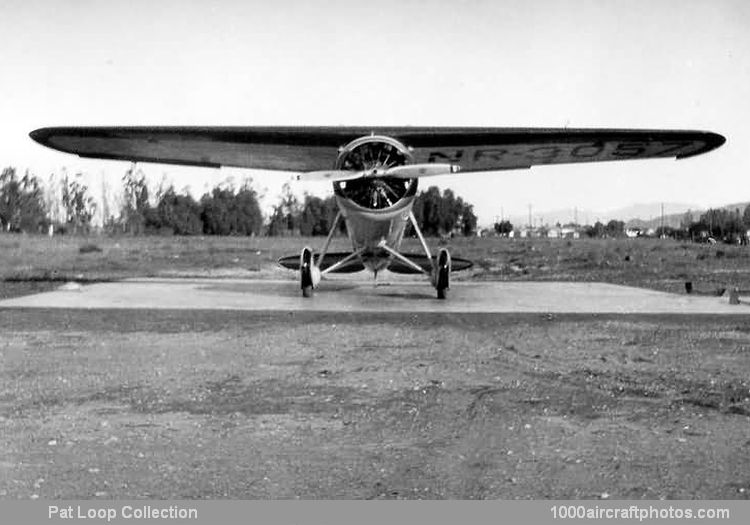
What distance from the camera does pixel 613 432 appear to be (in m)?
4.73

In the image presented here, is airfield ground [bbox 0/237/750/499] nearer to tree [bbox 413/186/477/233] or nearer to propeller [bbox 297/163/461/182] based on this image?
propeller [bbox 297/163/461/182]

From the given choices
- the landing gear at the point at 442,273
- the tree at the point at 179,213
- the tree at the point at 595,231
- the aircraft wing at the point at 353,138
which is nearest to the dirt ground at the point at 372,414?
the landing gear at the point at 442,273

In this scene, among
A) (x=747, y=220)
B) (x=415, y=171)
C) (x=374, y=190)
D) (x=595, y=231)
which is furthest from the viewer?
(x=595, y=231)

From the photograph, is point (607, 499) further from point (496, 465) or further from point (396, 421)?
point (396, 421)

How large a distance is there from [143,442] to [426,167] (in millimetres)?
8827

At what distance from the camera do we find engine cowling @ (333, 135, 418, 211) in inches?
506

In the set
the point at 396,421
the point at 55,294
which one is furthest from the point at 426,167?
the point at 396,421

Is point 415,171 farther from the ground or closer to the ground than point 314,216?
closer to the ground

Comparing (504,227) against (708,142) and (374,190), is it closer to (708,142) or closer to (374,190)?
(708,142)

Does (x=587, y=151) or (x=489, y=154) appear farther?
(x=489, y=154)

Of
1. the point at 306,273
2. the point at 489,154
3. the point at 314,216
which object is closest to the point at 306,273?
the point at 306,273

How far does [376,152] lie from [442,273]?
8.61 feet

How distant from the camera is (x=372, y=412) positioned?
17.1ft

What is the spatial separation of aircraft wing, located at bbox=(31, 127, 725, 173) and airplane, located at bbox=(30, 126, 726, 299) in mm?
19
